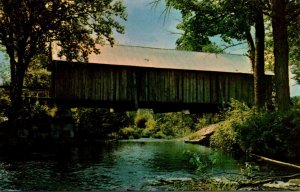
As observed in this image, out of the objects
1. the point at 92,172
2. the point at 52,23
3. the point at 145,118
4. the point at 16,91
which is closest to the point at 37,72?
the point at 16,91

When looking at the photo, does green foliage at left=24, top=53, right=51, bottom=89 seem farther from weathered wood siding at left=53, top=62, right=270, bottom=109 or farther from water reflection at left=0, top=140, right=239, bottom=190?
water reflection at left=0, top=140, right=239, bottom=190

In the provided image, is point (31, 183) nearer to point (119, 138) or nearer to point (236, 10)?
point (236, 10)

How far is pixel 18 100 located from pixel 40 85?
308cm

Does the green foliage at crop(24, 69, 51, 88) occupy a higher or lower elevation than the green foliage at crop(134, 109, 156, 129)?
higher

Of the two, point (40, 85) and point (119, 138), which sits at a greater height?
point (40, 85)

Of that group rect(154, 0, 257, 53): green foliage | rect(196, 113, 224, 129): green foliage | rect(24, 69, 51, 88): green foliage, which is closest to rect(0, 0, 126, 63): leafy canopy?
rect(24, 69, 51, 88): green foliage

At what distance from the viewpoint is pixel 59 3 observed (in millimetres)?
14164

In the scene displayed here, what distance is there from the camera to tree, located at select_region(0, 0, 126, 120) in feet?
46.1

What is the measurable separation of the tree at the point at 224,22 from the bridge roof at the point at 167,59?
4.20 metres

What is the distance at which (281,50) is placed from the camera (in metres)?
10.2

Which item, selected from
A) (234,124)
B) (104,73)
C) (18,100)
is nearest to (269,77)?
(104,73)

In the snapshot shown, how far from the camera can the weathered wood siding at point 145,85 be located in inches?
717

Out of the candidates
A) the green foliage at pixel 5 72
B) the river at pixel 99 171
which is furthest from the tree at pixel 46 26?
the river at pixel 99 171

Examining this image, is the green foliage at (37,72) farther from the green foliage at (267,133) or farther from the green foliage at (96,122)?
the green foliage at (267,133)
